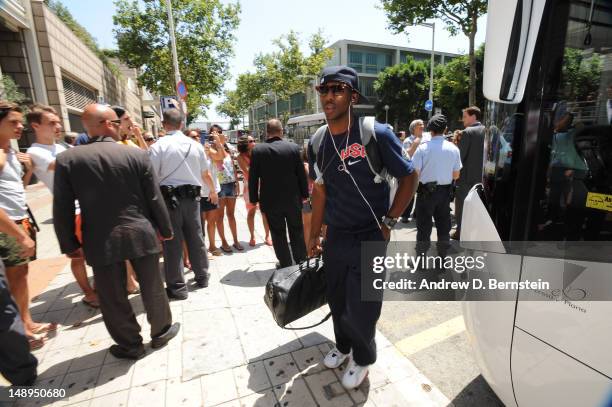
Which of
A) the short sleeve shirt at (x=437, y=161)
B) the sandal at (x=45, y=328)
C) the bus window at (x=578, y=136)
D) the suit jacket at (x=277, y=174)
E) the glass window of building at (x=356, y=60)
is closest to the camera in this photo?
the bus window at (x=578, y=136)

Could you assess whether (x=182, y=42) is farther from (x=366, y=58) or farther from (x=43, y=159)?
(x=366, y=58)

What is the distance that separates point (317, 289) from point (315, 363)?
666 millimetres

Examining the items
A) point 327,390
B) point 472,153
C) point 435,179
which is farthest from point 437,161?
point 327,390

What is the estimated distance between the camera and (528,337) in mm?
1489

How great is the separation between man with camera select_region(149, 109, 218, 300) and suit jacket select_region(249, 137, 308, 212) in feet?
2.19

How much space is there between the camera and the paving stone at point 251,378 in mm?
2332

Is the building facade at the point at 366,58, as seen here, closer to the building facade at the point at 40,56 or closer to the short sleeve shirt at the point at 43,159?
the building facade at the point at 40,56

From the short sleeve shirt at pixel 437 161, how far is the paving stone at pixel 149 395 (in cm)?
333

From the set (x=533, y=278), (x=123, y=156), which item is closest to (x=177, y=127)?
(x=123, y=156)

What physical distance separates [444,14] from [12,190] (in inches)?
773

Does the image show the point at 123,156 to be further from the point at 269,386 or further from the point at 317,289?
the point at 269,386

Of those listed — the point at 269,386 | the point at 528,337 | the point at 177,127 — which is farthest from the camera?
the point at 177,127

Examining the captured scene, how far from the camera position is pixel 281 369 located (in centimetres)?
252

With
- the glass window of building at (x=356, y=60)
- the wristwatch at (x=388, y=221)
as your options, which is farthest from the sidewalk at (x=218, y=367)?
the glass window of building at (x=356, y=60)
